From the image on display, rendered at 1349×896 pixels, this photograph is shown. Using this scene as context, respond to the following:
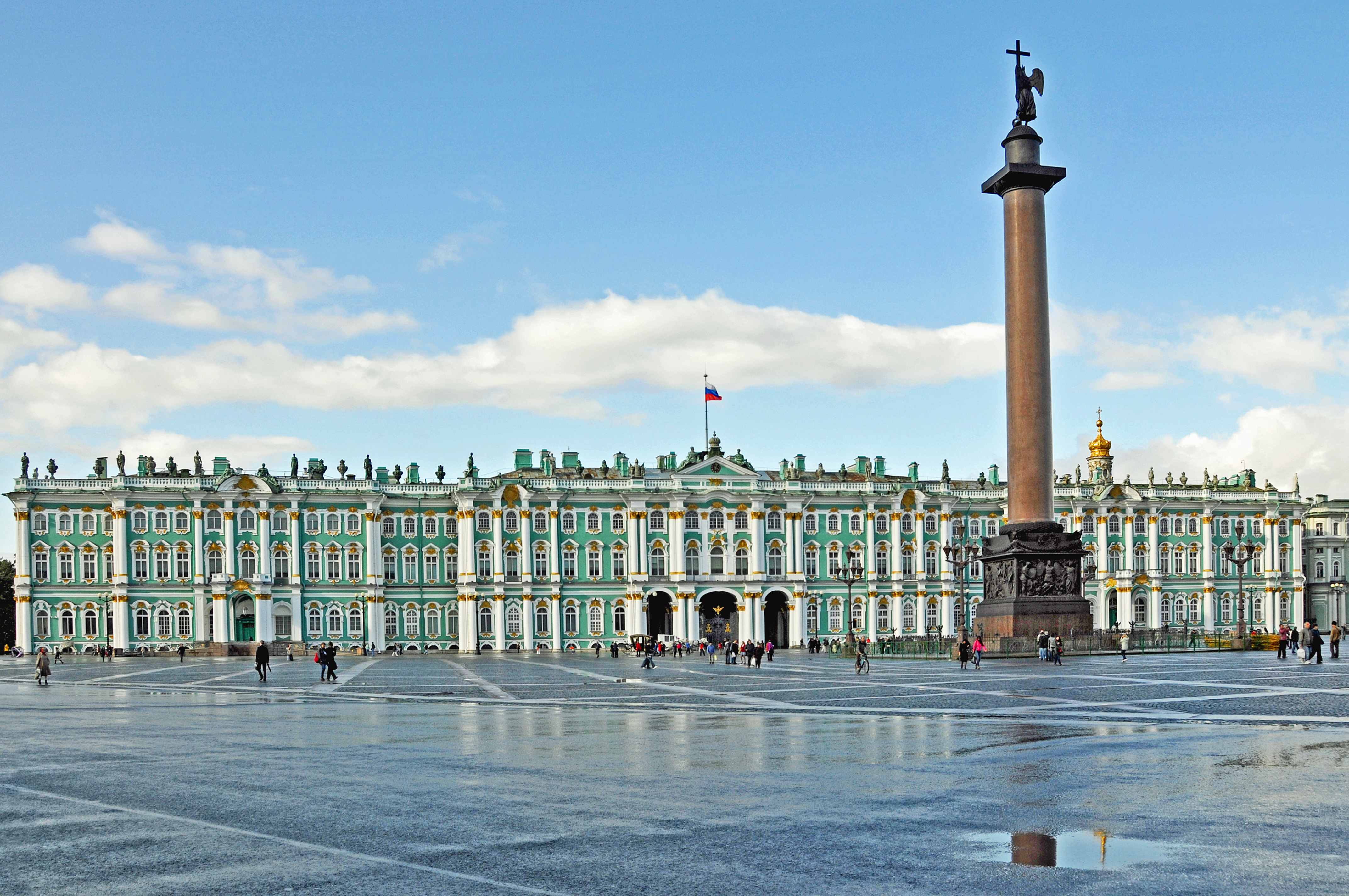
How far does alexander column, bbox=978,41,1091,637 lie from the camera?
176ft

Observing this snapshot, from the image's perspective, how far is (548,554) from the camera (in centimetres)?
10825

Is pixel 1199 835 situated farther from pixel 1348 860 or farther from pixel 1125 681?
pixel 1125 681

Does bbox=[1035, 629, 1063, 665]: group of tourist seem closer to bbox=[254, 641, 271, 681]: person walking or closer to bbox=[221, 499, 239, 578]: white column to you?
bbox=[254, 641, 271, 681]: person walking

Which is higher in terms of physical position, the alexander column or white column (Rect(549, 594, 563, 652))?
the alexander column

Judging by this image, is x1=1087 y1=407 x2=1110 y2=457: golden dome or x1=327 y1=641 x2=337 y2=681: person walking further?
x1=1087 y1=407 x2=1110 y2=457: golden dome

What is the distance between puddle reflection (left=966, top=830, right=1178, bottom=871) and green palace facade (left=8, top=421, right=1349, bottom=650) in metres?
94.4

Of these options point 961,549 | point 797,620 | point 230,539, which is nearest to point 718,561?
point 797,620

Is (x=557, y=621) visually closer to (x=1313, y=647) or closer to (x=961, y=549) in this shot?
(x=961, y=549)

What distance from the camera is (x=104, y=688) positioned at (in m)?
47.8

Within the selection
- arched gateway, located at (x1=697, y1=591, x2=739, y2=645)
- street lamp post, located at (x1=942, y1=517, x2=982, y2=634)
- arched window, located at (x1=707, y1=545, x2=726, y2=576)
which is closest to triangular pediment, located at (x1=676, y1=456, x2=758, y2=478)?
arched window, located at (x1=707, y1=545, x2=726, y2=576)


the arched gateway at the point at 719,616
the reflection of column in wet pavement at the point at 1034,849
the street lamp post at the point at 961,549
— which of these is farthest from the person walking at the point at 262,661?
the street lamp post at the point at 961,549

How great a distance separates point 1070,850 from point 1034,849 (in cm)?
30

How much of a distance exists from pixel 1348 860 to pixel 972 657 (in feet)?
133

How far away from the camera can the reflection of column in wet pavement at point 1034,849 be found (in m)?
11.7
